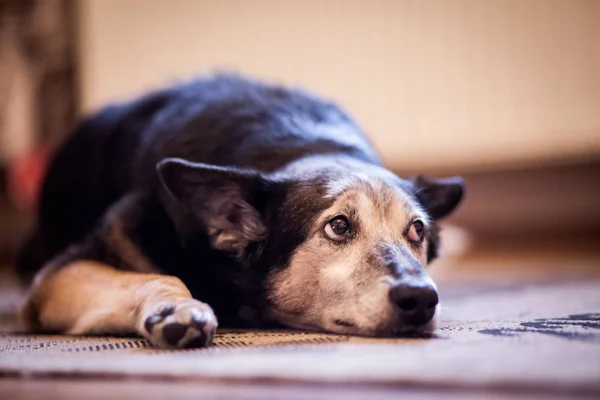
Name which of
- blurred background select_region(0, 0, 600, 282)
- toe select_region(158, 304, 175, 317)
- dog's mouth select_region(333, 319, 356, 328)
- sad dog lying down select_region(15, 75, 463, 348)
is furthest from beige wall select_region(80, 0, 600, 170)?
toe select_region(158, 304, 175, 317)

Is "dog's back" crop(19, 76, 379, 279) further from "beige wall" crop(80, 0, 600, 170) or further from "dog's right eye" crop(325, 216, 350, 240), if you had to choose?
"beige wall" crop(80, 0, 600, 170)

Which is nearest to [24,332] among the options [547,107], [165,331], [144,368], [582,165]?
[165,331]

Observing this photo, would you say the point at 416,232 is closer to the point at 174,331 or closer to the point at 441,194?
the point at 441,194

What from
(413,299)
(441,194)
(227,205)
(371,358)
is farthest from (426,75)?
(371,358)

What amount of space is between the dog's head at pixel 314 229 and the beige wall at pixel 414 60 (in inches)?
107

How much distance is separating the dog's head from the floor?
0.12 metres

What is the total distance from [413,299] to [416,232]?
15.8 inches

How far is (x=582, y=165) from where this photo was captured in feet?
14.7

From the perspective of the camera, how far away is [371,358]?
108cm

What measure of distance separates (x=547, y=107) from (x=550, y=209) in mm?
963

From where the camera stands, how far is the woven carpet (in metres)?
0.90

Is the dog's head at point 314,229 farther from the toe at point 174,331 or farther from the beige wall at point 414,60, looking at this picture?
the beige wall at point 414,60

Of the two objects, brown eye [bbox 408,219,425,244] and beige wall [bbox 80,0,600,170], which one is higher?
beige wall [bbox 80,0,600,170]

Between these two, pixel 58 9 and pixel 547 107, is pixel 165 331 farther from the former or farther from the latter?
pixel 58 9
